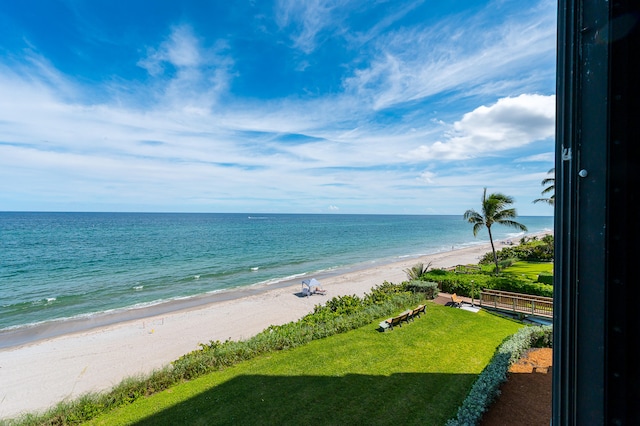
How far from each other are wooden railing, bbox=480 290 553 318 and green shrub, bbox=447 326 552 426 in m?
4.09

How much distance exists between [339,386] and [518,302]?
461 inches

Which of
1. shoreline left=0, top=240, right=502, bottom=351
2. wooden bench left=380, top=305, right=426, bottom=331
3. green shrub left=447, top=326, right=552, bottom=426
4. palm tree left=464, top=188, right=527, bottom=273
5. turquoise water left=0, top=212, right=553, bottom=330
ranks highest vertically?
palm tree left=464, top=188, right=527, bottom=273

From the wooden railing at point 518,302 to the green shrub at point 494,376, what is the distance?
4.09m

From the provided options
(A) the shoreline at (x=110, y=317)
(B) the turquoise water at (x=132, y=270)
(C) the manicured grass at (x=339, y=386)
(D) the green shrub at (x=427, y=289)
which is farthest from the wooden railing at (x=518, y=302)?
(B) the turquoise water at (x=132, y=270)

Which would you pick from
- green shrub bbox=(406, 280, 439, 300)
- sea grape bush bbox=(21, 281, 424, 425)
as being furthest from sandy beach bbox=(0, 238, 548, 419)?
green shrub bbox=(406, 280, 439, 300)

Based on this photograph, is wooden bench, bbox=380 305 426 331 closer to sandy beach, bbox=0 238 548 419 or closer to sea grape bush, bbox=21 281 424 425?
sea grape bush, bbox=21 281 424 425

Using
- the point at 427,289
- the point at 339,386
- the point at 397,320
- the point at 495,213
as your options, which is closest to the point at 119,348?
the point at 339,386

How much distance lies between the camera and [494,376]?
7844 millimetres

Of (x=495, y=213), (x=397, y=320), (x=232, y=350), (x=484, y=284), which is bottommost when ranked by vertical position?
(x=232, y=350)

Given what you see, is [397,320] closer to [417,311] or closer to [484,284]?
[417,311]

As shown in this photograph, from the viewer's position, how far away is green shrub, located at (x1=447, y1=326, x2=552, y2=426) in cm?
655

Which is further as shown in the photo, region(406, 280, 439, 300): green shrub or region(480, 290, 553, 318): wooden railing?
region(406, 280, 439, 300): green shrub

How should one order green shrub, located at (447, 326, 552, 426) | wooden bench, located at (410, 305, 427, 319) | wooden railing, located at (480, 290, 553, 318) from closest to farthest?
green shrub, located at (447, 326, 552, 426)
wooden bench, located at (410, 305, 427, 319)
wooden railing, located at (480, 290, 553, 318)

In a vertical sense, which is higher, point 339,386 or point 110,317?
point 339,386
